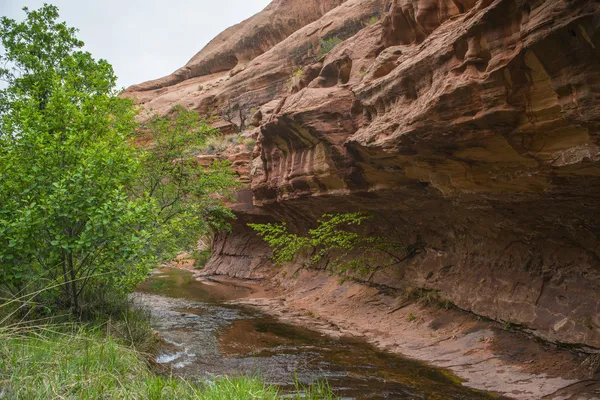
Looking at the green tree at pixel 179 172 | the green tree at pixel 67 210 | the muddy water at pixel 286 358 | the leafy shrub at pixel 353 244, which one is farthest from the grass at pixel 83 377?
the green tree at pixel 179 172

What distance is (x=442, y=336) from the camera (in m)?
9.87

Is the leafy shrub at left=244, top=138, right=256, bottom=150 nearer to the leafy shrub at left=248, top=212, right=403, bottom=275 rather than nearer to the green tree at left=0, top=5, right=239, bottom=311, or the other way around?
the leafy shrub at left=248, top=212, right=403, bottom=275

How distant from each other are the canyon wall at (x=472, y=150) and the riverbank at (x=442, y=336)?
46cm

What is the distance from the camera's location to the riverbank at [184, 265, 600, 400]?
7.01 meters

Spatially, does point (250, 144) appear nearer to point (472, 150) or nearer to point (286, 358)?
point (286, 358)

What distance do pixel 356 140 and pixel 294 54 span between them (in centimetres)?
1934

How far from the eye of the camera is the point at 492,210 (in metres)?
9.24

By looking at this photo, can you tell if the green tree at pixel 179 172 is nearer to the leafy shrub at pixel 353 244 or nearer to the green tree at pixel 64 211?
the leafy shrub at pixel 353 244

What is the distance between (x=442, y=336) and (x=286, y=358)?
12.1ft

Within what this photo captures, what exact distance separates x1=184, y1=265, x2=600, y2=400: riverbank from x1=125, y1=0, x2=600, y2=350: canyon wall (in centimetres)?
46

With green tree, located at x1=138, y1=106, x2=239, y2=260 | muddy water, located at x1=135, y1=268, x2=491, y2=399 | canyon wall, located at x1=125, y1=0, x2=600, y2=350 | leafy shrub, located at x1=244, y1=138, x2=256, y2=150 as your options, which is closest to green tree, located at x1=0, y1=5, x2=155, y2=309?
muddy water, located at x1=135, y1=268, x2=491, y2=399

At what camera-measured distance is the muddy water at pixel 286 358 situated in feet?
23.7

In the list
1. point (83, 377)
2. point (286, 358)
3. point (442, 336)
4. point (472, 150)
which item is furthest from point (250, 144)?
point (83, 377)

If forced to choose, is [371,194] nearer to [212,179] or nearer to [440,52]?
[440,52]
